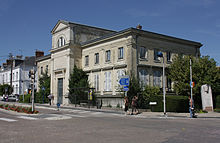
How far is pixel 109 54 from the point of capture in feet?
111

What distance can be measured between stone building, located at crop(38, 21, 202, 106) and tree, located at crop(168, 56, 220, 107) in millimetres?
3161

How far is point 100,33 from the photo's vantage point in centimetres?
4216

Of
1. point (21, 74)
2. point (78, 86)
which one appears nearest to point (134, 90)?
point (78, 86)

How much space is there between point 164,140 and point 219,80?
23944mm

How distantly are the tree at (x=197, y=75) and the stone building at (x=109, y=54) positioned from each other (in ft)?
10.4

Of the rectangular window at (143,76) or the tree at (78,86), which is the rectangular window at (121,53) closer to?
the rectangular window at (143,76)

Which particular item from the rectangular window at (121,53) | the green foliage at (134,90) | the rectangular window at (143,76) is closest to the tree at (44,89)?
the rectangular window at (121,53)

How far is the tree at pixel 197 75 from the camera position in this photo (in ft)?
96.5

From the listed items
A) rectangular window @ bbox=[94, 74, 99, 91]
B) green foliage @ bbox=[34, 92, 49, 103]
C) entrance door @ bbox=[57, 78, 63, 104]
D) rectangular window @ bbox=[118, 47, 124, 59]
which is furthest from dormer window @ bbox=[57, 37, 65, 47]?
rectangular window @ bbox=[118, 47, 124, 59]

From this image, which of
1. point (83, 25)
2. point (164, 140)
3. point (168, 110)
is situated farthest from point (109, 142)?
point (83, 25)

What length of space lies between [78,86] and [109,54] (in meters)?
6.30

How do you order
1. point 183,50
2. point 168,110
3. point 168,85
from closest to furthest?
point 168,110
point 168,85
point 183,50

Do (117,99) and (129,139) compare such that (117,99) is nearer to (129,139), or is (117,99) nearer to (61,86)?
(61,86)

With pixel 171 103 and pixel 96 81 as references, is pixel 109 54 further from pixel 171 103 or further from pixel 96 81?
pixel 171 103
